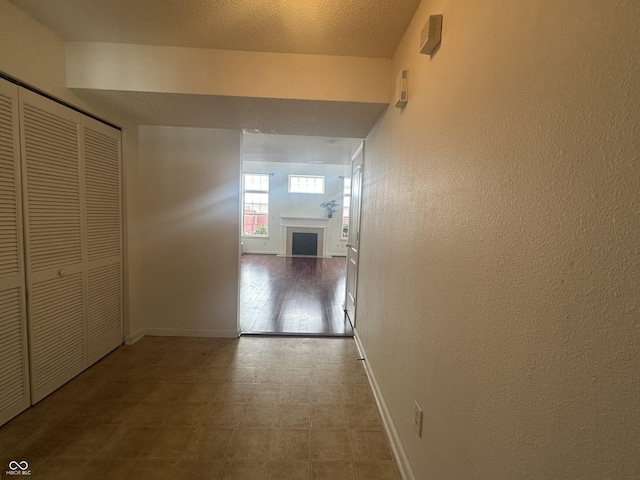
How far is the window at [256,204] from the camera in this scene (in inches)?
345

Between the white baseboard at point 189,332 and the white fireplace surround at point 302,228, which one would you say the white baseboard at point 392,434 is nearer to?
the white baseboard at point 189,332

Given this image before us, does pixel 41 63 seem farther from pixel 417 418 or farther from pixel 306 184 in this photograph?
pixel 306 184

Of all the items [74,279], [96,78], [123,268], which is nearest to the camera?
[96,78]

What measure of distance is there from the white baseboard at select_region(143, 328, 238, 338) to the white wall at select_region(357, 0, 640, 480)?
2.18m

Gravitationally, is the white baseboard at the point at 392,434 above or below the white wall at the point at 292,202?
below

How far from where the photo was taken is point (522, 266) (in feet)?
2.29

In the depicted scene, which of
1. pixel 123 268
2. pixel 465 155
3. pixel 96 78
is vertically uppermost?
pixel 96 78

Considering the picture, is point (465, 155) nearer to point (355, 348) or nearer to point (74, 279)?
point (355, 348)

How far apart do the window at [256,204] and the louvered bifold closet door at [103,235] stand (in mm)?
6265

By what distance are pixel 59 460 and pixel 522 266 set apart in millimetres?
2325

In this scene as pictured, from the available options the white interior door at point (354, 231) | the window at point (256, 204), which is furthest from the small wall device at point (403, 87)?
the window at point (256, 204)

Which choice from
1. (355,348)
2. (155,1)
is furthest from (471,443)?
(155,1)

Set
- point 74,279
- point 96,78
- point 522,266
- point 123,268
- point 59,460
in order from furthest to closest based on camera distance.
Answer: point 123,268, point 74,279, point 96,78, point 59,460, point 522,266

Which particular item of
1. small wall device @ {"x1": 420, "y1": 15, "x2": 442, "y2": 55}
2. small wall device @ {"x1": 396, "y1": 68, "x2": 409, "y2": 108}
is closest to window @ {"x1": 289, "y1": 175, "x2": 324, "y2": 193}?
small wall device @ {"x1": 396, "y1": 68, "x2": 409, "y2": 108}
